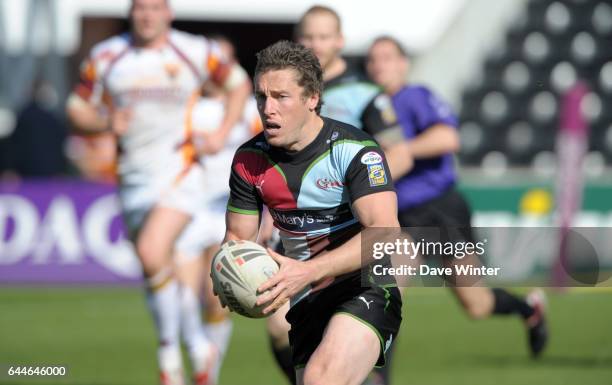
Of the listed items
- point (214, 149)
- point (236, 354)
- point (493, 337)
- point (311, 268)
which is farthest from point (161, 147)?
point (493, 337)

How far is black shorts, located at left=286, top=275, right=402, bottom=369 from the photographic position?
6.05 metres

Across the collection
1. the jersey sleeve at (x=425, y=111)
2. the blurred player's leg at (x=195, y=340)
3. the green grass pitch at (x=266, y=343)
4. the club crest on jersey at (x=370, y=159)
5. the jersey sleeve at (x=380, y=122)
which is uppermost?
the club crest on jersey at (x=370, y=159)

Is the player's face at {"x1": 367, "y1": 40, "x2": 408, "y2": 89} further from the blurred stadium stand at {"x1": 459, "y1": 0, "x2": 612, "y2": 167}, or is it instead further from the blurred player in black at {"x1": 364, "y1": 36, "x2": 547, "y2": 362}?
the blurred stadium stand at {"x1": 459, "y1": 0, "x2": 612, "y2": 167}

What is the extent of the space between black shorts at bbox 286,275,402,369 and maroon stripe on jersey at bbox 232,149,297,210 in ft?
1.62

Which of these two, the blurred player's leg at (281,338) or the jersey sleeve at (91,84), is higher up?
the jersey sleeve at (91,84)

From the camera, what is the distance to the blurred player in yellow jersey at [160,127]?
908cm

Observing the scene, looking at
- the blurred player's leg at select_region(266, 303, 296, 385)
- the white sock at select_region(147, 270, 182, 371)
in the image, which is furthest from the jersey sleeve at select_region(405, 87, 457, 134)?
the blurred player's leg at select_region(266, 303, 296, 385)

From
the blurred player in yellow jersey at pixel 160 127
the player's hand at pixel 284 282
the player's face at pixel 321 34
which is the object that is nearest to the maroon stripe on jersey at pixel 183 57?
the blurred player in yellow jersey at pixel 160 127

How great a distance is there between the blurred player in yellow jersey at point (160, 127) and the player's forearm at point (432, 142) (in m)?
1.38

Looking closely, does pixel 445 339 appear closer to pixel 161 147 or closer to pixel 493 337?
A: pixel 493 337

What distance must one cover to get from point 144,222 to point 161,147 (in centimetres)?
57

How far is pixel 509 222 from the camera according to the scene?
677 inches

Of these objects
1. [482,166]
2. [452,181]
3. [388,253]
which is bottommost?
[482,166]

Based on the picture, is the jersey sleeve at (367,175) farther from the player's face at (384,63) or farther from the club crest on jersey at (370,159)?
the player's face at (384,63)
